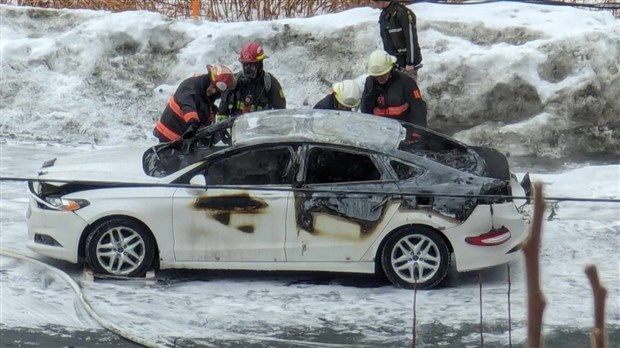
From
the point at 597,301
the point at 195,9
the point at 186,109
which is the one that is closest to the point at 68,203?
the point at 186,109

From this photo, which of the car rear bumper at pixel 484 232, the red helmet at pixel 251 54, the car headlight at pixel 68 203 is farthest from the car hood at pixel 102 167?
the car rear bumper at pixel 484 232

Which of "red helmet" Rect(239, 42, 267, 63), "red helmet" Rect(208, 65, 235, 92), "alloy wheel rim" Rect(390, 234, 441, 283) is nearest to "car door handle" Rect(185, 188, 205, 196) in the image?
"alloy wheel rim" Rect(390, 234, 441, 283)

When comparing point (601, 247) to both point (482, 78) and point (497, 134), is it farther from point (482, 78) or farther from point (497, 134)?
point (482, 78)

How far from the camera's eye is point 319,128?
902 cm

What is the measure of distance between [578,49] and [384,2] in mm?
3208

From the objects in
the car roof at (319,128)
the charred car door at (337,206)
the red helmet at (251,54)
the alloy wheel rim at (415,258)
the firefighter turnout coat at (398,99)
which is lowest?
the alloy wheel rim at (415,258)

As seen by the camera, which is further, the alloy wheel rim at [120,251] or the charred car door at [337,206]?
the alloy wheel rim at [120,251]

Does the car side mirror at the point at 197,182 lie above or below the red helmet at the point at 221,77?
below

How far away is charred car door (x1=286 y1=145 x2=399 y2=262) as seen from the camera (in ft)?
28.1

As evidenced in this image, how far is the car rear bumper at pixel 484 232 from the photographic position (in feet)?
28.3

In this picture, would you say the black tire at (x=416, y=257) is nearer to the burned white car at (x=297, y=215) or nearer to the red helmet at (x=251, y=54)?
the burned white car at (x=297, y=215)

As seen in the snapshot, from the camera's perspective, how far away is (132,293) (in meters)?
8.72

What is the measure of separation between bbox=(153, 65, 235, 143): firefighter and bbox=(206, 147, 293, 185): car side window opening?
142 centimetres

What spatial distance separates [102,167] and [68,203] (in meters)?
0.49
